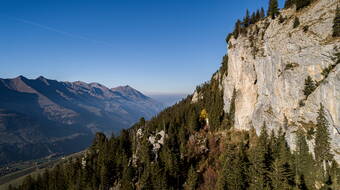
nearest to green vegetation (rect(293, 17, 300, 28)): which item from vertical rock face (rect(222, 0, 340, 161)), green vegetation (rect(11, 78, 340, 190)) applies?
vertical rock face (rect(222, 0, 340, 161))

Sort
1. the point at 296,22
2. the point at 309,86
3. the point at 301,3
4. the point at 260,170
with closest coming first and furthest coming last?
1. the point at 260,170
2. the point at 309,86
3. the point at 296,22
4. the point at 301,3

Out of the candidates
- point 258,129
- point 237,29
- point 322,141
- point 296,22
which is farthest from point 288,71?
point 237,29

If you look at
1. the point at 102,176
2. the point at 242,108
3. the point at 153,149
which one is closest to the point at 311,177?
the point at 242,108

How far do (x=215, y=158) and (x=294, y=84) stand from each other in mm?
36671

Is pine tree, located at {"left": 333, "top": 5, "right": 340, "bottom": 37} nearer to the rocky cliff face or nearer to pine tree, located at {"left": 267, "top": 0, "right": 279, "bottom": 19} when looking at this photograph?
the rocky cliff face

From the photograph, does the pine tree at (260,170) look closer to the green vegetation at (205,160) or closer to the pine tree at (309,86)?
the green vegetation at (205,160)

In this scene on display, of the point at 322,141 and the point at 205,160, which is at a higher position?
the point at 322,141

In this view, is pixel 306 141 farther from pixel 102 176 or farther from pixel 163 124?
pixel 102 176

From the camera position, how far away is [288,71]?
53.8 m

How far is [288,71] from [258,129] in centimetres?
2189

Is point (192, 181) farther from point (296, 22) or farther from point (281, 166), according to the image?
point (296, 22)

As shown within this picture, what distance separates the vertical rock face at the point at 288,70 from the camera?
4356cm

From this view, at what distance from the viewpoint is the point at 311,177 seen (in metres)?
44.3

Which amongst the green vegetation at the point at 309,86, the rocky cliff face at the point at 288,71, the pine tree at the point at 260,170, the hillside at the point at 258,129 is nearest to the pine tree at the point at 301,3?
the hillside at the point at 258,129
